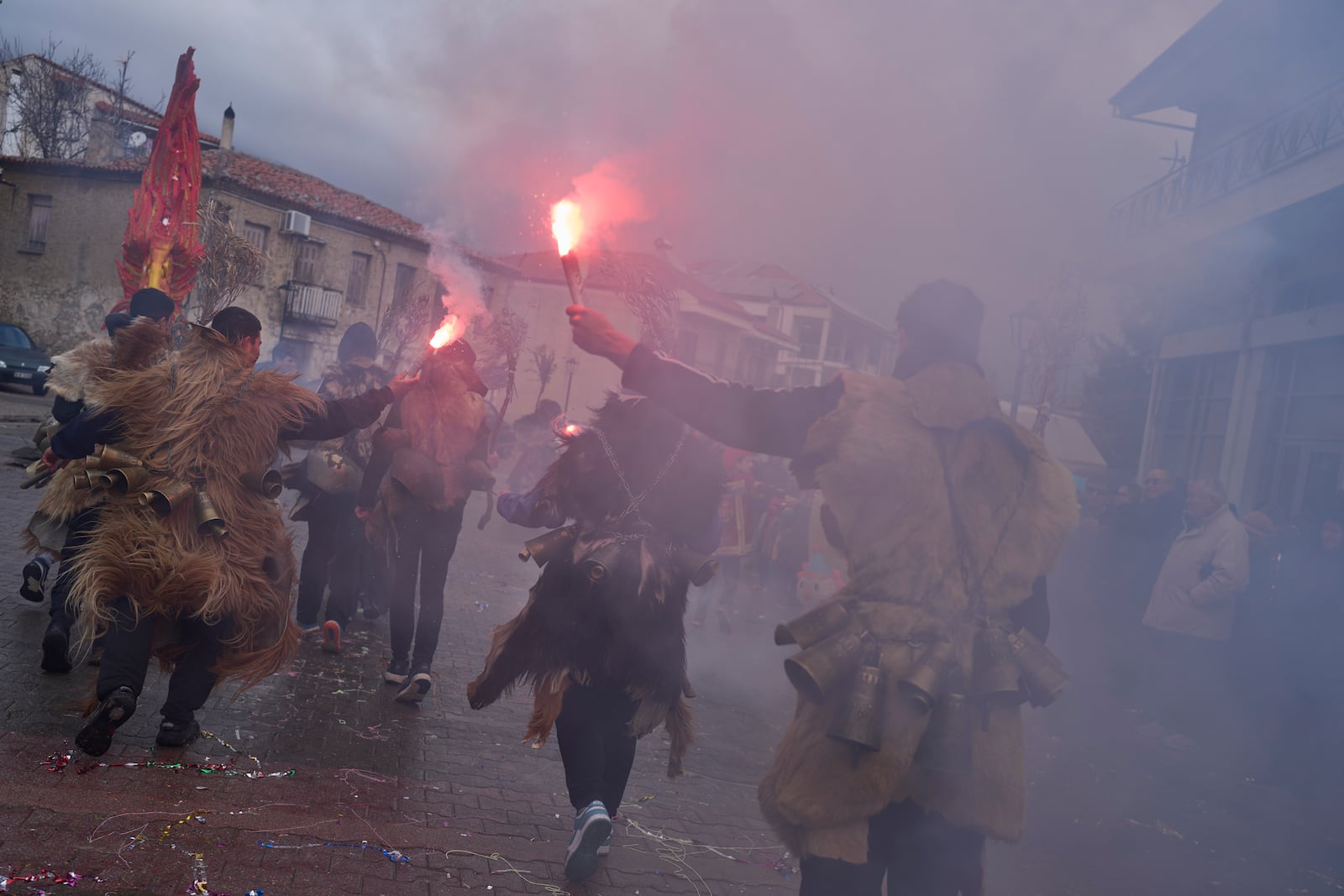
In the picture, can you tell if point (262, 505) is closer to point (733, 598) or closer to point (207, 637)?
point (207, 637)

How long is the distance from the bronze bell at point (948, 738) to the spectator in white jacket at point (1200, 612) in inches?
254

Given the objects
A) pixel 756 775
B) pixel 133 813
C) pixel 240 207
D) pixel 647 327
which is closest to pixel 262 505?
pixel 133 813

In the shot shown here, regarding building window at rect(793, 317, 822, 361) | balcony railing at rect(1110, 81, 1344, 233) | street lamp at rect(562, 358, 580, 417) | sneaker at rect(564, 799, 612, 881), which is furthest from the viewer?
building window at rect(793, 317, 822, 361)

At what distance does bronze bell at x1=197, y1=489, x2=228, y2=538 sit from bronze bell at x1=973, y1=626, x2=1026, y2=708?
3020 mm

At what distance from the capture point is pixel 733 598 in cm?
1216

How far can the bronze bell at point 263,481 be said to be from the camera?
14.8 feet

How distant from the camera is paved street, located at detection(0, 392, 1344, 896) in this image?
3.60 m

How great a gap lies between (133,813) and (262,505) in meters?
1.32

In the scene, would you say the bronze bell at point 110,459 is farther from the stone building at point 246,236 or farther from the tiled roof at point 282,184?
the tiled roof at point 282,184

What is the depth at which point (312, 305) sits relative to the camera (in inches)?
1526

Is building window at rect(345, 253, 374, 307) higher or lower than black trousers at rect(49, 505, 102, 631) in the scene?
higher

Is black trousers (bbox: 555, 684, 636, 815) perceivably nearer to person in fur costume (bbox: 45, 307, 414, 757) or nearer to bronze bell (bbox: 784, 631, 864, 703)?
person in fur costume (bbox: 45, 307, 414, 757)

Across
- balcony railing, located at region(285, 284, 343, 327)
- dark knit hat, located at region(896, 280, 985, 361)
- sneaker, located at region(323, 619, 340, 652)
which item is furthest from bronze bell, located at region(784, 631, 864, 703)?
balcony railing, located at region(285, 284, 343, 327)

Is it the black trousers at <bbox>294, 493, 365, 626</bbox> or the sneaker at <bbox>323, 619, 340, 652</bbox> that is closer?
the sneaker at <bbox>323, 619, 340, 652</bbox>
